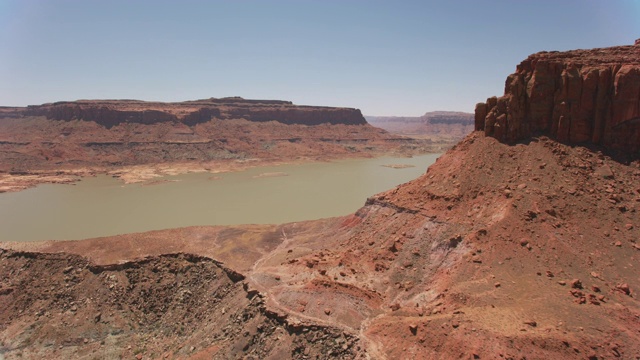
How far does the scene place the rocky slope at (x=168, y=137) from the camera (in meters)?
95.2

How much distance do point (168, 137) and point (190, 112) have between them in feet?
55.8

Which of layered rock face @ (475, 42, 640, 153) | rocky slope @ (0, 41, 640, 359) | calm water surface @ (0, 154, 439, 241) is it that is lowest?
calm water surface @ (0, 154, 439, 241)

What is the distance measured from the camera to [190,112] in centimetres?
12550

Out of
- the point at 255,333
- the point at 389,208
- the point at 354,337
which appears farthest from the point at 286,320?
the point at 389,208

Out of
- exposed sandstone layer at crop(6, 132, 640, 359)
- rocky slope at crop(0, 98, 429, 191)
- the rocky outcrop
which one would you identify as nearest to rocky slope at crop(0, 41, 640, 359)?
exposed sandstone layer at crop(6, 132, 640, 359)

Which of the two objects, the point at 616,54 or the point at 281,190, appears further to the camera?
the point at 281,190

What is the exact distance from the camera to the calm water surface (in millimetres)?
49688

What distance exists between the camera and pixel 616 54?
2512 centimetres

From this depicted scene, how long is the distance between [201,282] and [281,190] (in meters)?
43.9

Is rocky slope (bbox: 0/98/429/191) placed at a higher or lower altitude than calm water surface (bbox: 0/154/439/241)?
higher

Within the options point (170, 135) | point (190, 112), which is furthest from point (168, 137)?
point (190, 112)

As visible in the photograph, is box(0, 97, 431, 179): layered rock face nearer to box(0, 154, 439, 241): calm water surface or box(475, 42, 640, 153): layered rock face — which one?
box(0, 154, 439, 241): calm water surface

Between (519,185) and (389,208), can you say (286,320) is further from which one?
(519,185)

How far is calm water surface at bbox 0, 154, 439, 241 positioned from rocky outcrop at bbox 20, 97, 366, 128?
37.1m
